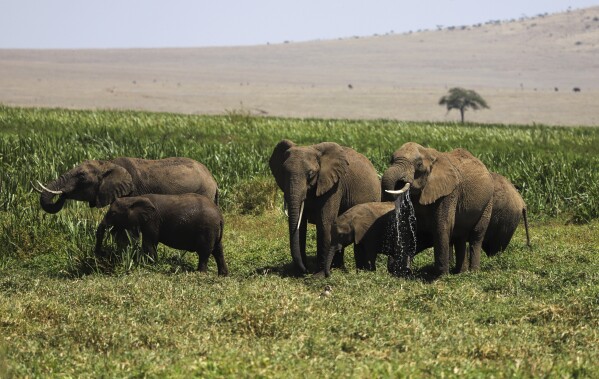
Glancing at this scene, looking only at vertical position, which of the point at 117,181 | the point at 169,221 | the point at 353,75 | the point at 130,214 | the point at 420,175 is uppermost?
the point at 420,175

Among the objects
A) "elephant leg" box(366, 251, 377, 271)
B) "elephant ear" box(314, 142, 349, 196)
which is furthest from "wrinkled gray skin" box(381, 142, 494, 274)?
"elephant ear" box(314, 142, 349, 196)

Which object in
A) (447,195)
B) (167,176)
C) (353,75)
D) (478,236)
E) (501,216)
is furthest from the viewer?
(353,75)

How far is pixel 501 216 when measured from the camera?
16016 mm

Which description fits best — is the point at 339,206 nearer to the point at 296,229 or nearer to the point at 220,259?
the point at 296,229

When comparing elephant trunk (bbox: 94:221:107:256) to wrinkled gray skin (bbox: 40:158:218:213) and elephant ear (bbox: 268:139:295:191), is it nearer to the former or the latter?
wrinkled gray skin (bbox: 40:158:218:213)

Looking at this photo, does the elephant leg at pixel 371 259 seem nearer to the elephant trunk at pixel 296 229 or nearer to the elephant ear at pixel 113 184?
the elephant trunk at pixel 296 229

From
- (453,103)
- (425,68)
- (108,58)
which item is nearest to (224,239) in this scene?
(453,103)

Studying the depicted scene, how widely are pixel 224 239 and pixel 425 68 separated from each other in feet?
445

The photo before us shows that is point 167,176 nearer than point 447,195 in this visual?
No

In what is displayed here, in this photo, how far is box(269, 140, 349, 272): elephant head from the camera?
14.4m

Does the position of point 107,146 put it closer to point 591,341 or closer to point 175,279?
point 175,279

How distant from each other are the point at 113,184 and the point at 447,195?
521 centimetres

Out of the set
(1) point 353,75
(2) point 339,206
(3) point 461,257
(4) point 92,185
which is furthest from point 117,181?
(1) point 353,75

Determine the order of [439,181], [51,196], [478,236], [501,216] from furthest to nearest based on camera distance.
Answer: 1. [51,196]
2. [501,216]
3. [478,236]
4. [439,181]
